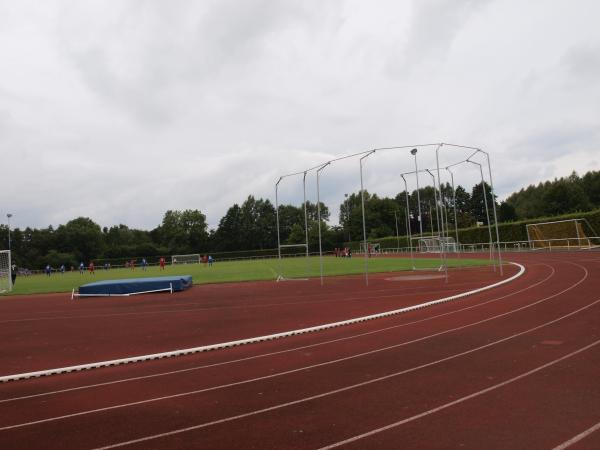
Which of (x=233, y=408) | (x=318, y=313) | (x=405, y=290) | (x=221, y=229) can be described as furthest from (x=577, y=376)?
(x=221, y=229)

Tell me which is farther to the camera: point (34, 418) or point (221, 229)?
point (221, 229)

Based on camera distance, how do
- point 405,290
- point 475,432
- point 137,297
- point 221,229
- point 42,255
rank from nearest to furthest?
point 475,432
point 405,290
point 137,297
point 42,255
point 221,229

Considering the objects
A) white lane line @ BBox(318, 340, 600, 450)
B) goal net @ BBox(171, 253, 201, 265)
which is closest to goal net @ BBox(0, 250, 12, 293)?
white lane line @ BBox(318, 340, 600, 450)

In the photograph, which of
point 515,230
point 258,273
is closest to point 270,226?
point 515,230

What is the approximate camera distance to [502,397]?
20.0ft

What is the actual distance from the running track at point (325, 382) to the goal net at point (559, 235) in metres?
29.2

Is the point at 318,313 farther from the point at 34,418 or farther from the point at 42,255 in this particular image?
the point at 42,255

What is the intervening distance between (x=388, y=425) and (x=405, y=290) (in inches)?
582

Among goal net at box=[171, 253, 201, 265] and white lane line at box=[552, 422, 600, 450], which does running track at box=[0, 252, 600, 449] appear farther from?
goal net at box=[171, 253, 201, 265]

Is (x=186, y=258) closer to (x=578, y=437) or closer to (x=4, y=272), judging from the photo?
(x=4, y=272)

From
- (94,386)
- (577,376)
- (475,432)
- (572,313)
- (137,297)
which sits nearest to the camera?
(475,432)

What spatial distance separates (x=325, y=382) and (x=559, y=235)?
42.4 m

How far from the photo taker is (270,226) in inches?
4631

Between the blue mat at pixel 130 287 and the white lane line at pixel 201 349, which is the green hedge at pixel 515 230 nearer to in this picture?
the white lane line at pixel 201 349
